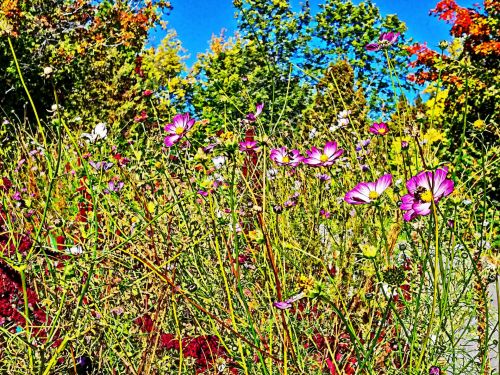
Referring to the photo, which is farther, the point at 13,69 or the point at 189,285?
the point at 13,69

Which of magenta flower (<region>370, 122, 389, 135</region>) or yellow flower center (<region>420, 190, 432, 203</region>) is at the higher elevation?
magenta flower (<region>370, 122, 389, 135</region>)

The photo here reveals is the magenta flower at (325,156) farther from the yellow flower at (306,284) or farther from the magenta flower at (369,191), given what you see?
the yellow flower at (306,284)

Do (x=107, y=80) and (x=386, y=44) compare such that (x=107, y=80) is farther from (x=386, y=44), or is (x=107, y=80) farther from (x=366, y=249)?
(x=366, y=249)

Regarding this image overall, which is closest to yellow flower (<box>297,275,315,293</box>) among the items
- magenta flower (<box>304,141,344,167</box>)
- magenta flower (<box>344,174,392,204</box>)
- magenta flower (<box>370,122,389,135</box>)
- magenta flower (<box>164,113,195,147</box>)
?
magenta flower (<box>344,174,392,204</box>)

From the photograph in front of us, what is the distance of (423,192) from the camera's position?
3.34 feet

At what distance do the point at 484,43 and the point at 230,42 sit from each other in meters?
6.37

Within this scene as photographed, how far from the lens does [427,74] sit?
665 cm

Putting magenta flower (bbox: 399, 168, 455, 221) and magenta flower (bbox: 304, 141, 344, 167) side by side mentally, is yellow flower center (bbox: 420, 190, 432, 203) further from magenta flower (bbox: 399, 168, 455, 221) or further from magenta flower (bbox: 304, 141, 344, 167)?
magenta flower (bbox: 304, 141, 344, 167)

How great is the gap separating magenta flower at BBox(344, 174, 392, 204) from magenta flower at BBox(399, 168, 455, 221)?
0.06 m

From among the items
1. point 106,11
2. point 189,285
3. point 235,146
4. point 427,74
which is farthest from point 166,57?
point 235,146

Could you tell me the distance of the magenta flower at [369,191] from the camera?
1064 millimetres

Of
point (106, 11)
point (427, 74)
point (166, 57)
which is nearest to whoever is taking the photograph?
point (427, 74)

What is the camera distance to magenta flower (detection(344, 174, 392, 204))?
1.06 m

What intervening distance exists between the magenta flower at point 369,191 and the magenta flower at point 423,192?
60 millimetres
